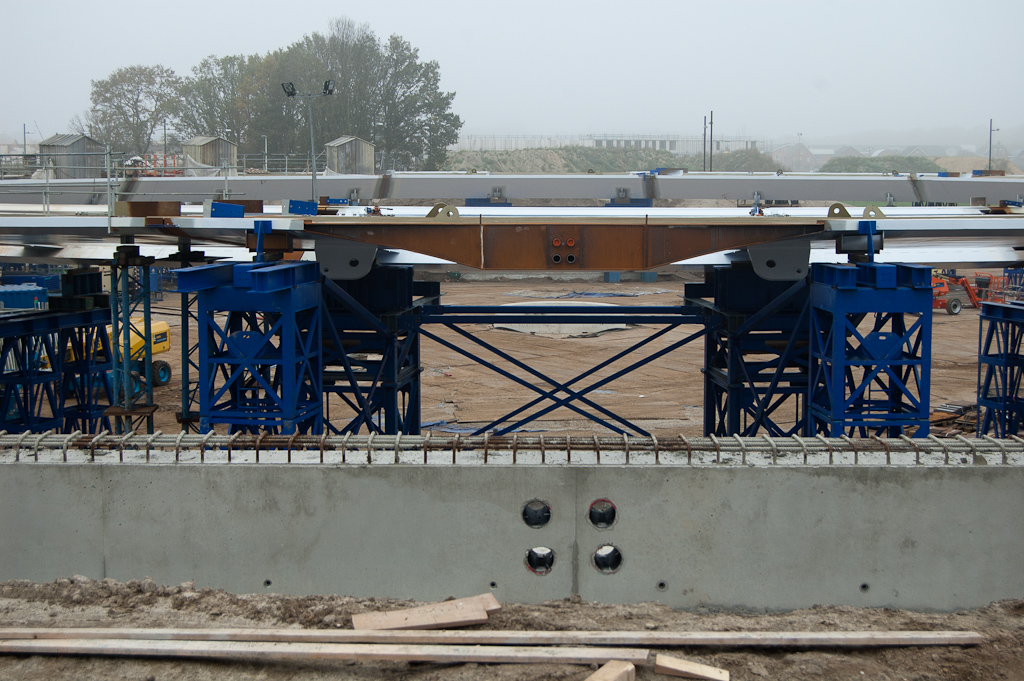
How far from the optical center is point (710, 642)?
7.43 metres

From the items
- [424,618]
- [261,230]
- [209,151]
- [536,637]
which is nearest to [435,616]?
[424,618]

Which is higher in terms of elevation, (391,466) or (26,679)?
(391,466)

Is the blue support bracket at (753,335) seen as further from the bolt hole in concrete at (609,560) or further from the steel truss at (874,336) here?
the bolt hole in concrete at (609,560)

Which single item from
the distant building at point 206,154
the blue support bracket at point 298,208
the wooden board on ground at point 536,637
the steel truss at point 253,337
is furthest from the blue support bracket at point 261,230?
the distant building at point 206,154

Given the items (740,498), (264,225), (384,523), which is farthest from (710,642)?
(264,225)

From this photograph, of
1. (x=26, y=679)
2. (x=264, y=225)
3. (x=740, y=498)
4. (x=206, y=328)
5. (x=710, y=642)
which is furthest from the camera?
(x=264, y=225)

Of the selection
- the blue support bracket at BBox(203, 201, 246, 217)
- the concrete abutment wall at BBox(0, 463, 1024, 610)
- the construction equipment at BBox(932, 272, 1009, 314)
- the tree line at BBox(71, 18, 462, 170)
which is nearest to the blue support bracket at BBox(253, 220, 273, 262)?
the blue support bracket at BBox(203, 201, 246, 217)

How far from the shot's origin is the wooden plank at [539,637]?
7305mm

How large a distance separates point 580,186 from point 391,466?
75.0ft

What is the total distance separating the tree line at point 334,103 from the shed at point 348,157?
32718 millimetres

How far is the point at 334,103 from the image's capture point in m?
74.2

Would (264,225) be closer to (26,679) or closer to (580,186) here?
(26,679)

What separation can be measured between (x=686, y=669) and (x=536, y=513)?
2384 mm

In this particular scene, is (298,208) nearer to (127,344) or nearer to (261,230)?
(261,230)
